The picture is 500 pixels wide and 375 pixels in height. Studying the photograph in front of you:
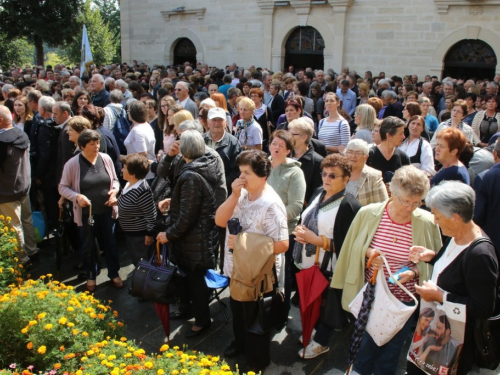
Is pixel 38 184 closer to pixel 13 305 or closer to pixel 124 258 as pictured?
pixel 124 258

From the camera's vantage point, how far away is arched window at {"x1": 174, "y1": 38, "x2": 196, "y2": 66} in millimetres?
20156

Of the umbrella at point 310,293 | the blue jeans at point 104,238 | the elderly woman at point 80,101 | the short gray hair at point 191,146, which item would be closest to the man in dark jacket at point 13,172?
the blue jeans at point 104,238

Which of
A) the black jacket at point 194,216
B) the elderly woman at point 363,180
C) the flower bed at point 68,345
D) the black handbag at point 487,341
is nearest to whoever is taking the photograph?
the flower bed at point 68,345

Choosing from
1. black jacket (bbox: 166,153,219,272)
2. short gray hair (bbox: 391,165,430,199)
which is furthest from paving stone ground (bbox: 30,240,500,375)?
short gray hair (bbox: 391,165,430,199)

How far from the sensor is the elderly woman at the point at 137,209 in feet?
15.3

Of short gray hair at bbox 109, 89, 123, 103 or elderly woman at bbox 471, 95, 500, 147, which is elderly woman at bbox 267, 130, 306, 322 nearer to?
short gray hair at bbox 109, 89, 123, 103

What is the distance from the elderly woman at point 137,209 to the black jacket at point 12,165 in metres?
1.41

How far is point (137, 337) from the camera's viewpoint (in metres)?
4.21

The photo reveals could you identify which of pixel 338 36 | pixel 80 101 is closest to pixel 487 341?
pixel 80 101

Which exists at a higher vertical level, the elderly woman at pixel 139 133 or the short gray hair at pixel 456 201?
the elderly woman at pixel 139 133

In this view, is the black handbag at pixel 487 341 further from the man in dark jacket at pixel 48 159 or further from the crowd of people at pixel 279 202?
the man in dark jacket at pixel 48 159

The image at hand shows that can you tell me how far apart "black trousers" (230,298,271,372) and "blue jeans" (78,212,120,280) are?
6.39 ft

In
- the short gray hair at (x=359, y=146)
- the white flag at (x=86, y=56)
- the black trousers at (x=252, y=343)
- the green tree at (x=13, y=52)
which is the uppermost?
Result: the green tree at (x=13, y=52)

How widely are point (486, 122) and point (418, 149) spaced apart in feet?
9.63
